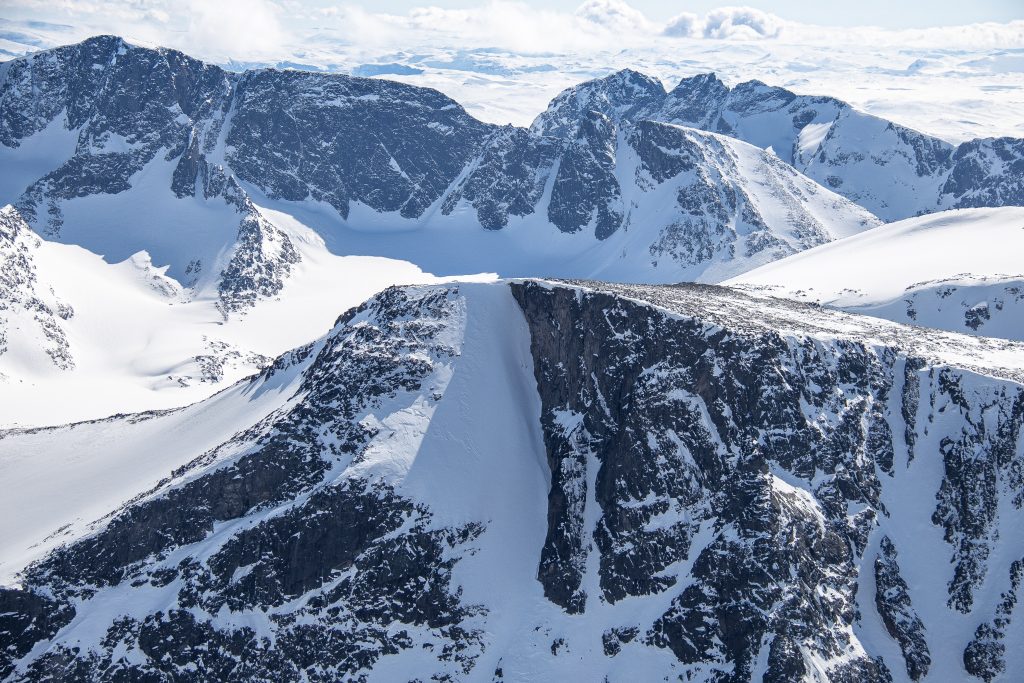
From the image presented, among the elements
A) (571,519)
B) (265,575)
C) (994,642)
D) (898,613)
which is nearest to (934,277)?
(994,642)

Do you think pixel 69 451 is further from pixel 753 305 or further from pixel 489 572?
pixel 753 305

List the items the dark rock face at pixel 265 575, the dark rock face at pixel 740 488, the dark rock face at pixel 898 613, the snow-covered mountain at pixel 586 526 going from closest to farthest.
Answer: the dark rock face at pixel 898 613, the dark rock face at pixel 740 488, the snow-covered mountain at pixel 586 526, the dark rock face at pixel 265 575

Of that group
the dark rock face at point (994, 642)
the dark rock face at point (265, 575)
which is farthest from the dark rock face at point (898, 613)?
the dark rock face at point (265, 575)

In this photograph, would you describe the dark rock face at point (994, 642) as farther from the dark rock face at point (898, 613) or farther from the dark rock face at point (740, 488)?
the dark rock face at point (898, 613)

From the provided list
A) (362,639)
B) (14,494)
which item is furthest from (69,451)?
(362,639)

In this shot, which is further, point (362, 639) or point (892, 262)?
point (892, 262)

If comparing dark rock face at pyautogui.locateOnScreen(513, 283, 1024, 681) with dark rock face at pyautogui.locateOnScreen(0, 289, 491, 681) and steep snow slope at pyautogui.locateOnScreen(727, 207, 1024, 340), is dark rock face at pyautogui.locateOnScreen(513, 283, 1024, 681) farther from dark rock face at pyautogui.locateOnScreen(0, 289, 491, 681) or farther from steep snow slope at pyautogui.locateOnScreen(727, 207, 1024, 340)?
steep snow slope at pyautogui.locateOnScreen(727, 207, 1024, 340)
